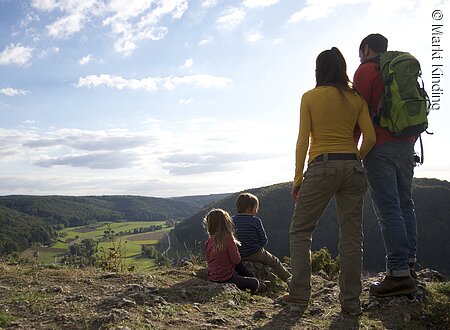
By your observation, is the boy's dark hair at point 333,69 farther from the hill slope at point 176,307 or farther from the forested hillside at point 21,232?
the forested hillside at point 21,232

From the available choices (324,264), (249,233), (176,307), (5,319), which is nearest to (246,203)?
(249,233)

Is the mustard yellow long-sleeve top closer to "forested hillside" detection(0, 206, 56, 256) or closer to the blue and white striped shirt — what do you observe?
the blue and white striped shirt

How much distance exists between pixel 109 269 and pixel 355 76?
15.6 ft

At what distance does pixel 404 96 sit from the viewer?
12.4 ft

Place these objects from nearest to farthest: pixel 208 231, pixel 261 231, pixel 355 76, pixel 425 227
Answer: pixel 355 76 → pixel 208 231 → pixel 261 231 → pixel 425 227

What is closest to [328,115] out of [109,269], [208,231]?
[208,231]

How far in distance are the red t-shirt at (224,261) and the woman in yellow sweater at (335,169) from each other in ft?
5.26

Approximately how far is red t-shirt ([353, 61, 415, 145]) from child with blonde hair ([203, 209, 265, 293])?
239 centimetres

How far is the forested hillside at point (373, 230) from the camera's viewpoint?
53.7 metres

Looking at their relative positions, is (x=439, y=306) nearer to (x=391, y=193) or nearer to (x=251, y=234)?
(x=391, y=193)

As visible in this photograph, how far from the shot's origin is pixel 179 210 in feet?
550

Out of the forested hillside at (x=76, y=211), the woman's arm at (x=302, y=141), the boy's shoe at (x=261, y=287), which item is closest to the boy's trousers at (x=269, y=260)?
the boy's shoe at (x=261, y=287)

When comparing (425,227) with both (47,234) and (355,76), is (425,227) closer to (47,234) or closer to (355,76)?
(355,76)

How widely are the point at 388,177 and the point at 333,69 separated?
4.11 feet
